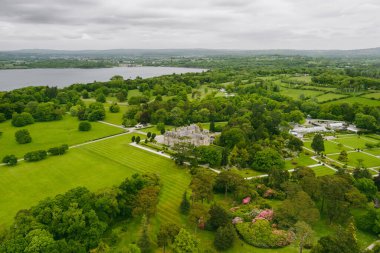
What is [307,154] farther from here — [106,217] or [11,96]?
[11,96]

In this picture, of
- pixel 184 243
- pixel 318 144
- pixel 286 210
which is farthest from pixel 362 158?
pixel 184 243

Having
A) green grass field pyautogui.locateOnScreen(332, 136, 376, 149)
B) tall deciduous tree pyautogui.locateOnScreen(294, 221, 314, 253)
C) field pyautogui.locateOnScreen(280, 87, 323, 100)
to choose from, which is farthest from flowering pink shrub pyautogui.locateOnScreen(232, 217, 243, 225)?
field pyautogui.locateOnScreen(280, 87, 323, 100)

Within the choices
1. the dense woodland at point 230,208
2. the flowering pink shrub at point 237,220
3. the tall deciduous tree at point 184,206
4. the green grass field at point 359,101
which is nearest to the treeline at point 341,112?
the green grass field at point 359,101

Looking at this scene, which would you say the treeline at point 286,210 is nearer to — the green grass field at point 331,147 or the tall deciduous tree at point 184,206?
the tall deciduous tree at point 184,206

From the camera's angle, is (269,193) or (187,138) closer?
(269,193)

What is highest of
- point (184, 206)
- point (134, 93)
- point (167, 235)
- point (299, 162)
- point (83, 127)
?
point (134, 93)

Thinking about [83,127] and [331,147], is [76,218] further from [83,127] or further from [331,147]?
[331,147]
